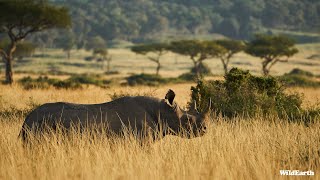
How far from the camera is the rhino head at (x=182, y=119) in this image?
25.4 feet

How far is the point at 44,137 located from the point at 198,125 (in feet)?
7.46

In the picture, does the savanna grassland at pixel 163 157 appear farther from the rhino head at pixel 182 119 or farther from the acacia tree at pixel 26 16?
the acacia tree at pixel 26 16

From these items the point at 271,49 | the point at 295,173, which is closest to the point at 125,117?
the point at 295,173

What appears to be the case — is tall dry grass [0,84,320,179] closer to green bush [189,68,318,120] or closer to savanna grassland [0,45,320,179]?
savanna grassland [0,45,320,179]

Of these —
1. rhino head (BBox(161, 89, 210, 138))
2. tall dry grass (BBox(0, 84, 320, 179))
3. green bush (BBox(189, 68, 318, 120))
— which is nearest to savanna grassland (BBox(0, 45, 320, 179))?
tall dry grass (BBox(0, 84, 320, 179))

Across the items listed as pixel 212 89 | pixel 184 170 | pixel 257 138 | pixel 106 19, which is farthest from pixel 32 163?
pixel 106 19

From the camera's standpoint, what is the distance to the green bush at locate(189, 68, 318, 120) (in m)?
12.7

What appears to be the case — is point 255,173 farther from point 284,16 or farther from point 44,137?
point 284,16

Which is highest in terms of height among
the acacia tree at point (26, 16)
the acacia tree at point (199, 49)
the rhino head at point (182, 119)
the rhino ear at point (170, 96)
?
the acacia tree at point (26, 16)

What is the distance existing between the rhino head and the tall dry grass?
158 millimetres

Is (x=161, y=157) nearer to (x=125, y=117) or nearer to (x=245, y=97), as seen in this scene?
(x=125, y=117)

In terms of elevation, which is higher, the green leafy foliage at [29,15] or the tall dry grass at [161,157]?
the green leafy foliage at [29,15]

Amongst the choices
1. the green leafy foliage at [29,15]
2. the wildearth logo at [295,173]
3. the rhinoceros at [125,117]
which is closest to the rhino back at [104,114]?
the rhinoceros at [125,117]

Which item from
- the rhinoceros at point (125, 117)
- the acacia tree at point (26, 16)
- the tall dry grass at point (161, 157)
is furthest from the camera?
the acacia tree at point (26, 16)
